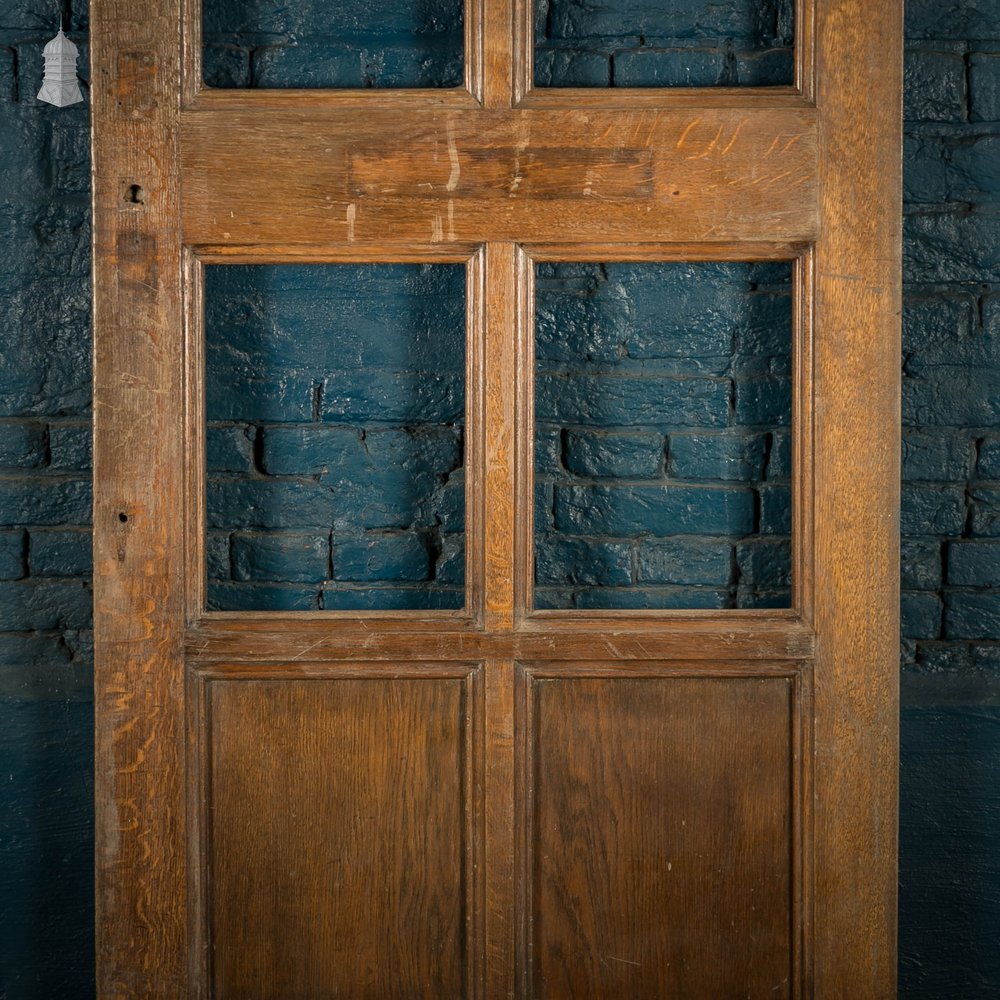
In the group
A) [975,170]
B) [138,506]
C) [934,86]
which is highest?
[934,86]

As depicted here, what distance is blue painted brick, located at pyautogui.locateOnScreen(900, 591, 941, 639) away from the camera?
171 cm

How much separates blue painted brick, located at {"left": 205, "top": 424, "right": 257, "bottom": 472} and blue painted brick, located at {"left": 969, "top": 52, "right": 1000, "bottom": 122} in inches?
51.8

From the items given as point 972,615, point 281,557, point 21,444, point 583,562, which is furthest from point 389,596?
point 972,615

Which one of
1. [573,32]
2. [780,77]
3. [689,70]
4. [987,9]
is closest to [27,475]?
[573,32]

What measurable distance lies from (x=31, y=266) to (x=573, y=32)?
973 mm

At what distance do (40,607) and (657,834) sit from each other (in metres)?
1.08

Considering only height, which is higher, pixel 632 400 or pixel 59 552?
pixel 632 400

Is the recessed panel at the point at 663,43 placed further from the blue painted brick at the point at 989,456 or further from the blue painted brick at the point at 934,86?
the blue painted brick at the point at 989,456

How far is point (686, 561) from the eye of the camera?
5.53ft

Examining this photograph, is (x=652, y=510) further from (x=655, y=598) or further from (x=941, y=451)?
(x=941, y=451)

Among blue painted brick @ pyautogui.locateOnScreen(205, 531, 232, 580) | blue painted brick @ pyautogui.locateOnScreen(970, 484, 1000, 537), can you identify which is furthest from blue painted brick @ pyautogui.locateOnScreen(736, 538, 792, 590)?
blue painted brick @ pyautogui.locateOnScreen(205, 531, 232, 580)

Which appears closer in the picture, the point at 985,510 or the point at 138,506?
the point at 138,506

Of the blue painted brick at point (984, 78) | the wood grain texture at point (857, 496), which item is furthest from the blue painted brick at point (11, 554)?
the blue painted brick at point (984, 78)

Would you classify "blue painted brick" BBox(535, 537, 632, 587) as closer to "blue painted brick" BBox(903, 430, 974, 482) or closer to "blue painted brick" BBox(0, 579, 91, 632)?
"blue painted brick" BBox(903, 430, 974, 482)
